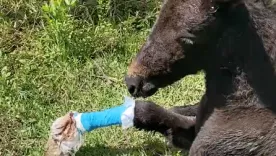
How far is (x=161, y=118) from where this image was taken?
12.0ft

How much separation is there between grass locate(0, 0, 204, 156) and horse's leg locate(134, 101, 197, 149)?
0.86ft

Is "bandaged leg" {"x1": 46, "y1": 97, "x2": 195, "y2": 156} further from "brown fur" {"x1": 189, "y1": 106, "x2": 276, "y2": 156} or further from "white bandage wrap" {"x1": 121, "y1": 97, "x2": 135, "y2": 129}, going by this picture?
"brown fur" {"x1": 189, "y1": 106, "x2": 276, "y2": 156}

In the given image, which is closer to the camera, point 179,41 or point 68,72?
point 179,41

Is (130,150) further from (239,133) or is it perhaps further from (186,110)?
A: (239,133)

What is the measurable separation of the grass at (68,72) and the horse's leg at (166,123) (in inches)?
10.4

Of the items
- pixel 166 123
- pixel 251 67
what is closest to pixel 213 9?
pixel 251 67

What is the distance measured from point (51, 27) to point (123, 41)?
53 centimetres

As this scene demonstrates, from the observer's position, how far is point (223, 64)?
3.03 metres

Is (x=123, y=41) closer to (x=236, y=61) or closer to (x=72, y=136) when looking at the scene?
(x=72, y=136)

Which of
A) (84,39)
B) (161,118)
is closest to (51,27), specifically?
(84,39)

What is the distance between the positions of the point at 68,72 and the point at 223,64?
1688 mm

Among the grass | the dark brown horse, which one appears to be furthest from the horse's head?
the grass

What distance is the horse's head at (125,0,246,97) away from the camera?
2.89 meters

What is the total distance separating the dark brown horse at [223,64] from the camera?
2.92 m
